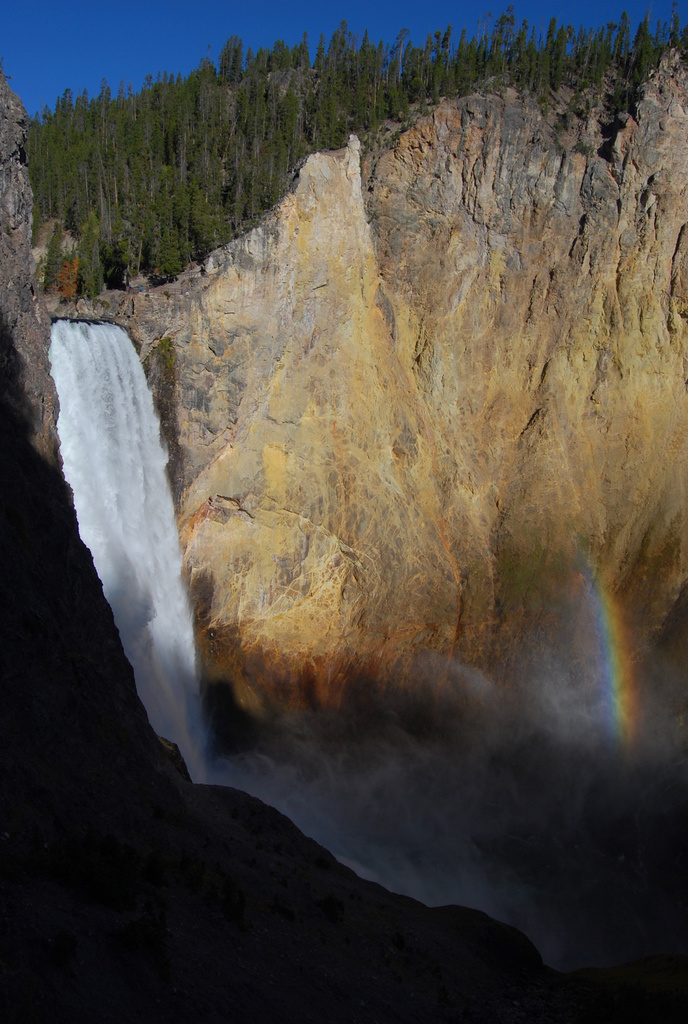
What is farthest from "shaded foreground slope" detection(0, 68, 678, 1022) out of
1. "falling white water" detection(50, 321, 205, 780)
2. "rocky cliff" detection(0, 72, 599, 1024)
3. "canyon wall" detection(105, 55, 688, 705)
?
"canyon wall" detection(105, 55, 688, 705)

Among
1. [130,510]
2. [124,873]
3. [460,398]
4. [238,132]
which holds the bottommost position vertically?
[124,873]

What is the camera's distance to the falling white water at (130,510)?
22.8m

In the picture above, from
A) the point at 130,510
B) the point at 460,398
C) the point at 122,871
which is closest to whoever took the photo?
the point at 122,871

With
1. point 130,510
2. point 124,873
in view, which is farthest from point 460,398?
point 124,873

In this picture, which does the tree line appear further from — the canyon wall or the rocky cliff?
the rocky cliff

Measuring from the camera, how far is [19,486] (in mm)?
13195

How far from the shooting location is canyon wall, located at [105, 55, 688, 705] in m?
26.0

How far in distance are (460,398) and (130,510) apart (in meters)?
14.0

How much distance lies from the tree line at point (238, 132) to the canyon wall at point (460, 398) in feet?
6.22

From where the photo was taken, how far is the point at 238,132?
117 ft

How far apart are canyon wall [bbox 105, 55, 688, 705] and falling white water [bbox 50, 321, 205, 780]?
6.21ft

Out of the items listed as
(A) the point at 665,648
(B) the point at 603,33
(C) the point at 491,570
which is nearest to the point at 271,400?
(C) the point at 491,570

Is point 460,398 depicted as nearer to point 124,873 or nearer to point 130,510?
point 130,510

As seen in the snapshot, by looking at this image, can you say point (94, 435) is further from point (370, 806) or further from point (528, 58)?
point (528, 58)
